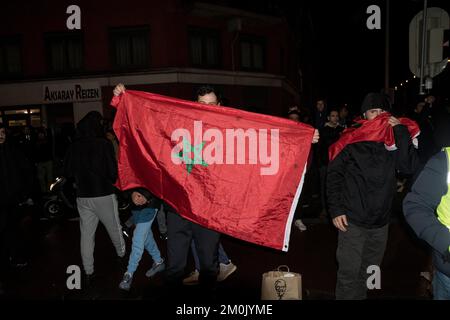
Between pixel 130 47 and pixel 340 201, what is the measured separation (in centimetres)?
1436

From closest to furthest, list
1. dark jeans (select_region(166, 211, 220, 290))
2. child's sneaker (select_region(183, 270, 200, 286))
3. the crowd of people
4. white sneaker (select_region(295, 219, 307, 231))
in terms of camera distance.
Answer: the crowd of people
dark jeans (select_region(166, 211, 220, 290))
child's sneaker (select_region(183, 270, 200, 286))
white sneaker (select_region(295, 219, 307, 231))

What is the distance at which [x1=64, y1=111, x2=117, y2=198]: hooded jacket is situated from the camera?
482cm

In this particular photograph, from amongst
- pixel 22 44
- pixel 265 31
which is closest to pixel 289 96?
pixel 265 31

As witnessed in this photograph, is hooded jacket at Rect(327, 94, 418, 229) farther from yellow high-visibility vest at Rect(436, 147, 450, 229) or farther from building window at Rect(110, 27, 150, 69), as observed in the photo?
building window at Rect(110, 27, 150, 69)

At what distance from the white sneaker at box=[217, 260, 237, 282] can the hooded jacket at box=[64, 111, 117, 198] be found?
5.72ft

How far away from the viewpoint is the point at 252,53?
18859 millimetres

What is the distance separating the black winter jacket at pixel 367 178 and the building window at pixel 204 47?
13.7 m

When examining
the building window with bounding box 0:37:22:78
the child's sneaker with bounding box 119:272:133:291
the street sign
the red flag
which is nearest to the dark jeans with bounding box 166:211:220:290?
the child's sneaker with bounding box 119:272:133:291

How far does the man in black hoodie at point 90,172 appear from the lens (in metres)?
4.82

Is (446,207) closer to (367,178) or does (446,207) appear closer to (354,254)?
(367,178)

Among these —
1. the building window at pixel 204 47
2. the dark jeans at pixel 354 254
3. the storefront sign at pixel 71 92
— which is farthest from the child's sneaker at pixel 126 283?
the building window at pixel 204 47

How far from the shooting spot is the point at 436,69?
6.28 meters
